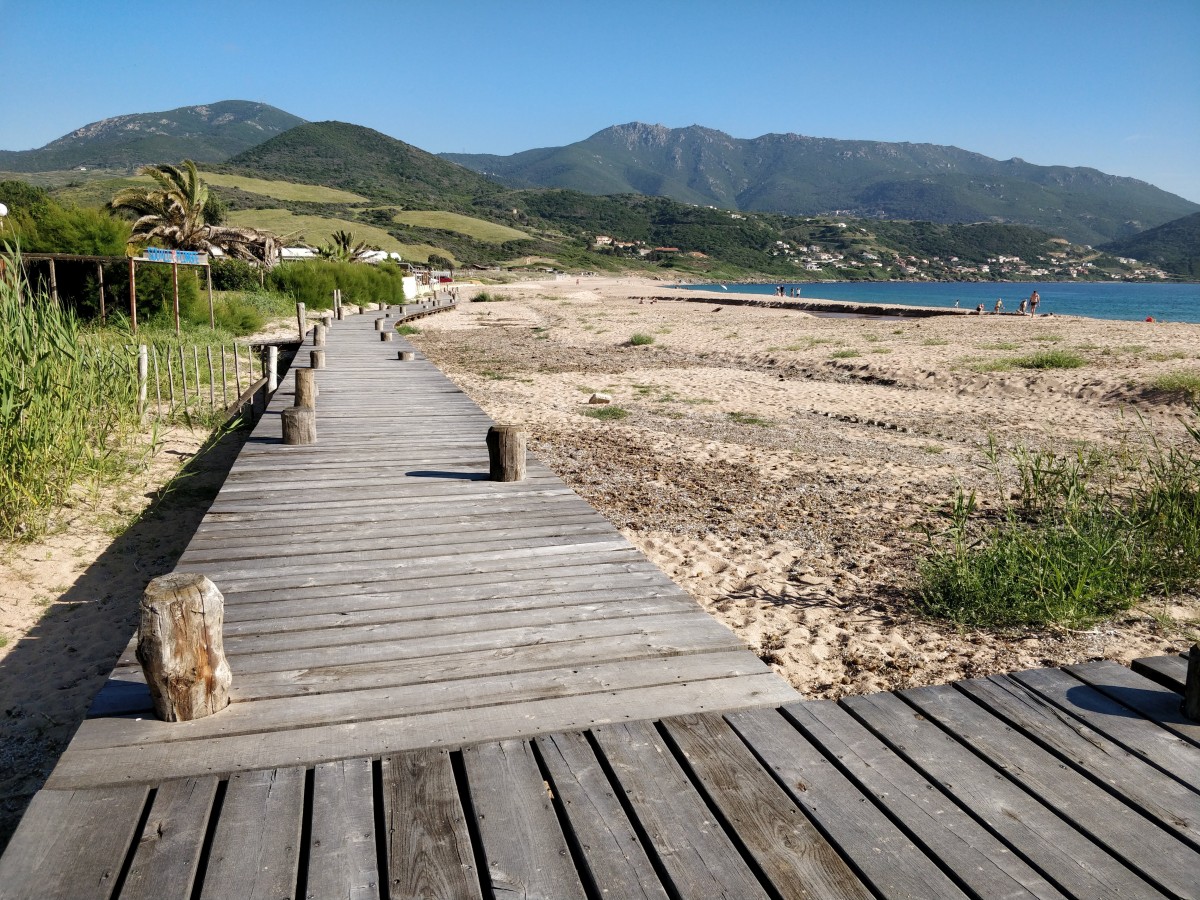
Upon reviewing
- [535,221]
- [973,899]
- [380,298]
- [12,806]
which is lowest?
[12,806]

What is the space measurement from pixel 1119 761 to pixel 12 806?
3.81m

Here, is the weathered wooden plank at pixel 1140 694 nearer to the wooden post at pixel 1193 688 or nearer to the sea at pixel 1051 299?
the wooden post at pixel 1193 688

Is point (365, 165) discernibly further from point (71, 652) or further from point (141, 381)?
point (71, 652)

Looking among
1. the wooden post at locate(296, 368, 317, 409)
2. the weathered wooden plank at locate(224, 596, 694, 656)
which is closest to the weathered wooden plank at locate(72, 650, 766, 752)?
the weathered wooden plank at locate(224, 596, 694, 656)

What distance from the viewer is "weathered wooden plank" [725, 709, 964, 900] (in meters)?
1.77

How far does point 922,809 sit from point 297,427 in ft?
19.1

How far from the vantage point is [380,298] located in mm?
31391

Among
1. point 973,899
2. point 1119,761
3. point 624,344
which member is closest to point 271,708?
point 973,899

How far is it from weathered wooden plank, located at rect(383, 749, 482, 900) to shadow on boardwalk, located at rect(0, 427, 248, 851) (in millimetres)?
1704

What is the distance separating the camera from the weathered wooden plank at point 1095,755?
6.64 feet

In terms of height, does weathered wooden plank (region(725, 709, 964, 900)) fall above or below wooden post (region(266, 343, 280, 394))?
below

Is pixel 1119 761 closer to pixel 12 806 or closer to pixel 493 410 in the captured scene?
pixel 12 806

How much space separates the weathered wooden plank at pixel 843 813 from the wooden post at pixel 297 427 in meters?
5.16

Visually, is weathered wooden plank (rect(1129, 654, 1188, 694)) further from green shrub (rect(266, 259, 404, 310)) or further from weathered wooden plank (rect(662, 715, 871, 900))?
green shrub (rect(266, 259, 404, 310))
